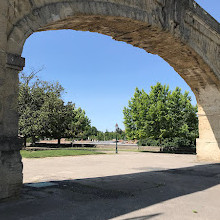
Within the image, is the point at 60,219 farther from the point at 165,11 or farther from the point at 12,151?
the point at 165,11

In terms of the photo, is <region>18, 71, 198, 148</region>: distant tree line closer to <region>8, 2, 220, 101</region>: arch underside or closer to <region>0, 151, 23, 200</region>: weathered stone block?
<region>8, 2, 220, 101</region>: arch underside

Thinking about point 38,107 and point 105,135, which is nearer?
point 38,107

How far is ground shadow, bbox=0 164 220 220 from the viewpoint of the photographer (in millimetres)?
4078

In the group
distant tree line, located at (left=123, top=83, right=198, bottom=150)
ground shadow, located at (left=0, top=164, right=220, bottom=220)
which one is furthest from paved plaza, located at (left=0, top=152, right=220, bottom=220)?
distant tree line, located at (left=123, top=83, right=198, bottom=150)

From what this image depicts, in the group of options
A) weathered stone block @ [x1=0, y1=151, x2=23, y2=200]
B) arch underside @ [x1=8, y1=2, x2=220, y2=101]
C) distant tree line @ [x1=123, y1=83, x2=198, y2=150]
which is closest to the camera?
weathered stone block @ [x1=0, y1=151, x2=23, y2=200]

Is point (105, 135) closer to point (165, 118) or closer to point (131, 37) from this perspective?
point (165, 118)

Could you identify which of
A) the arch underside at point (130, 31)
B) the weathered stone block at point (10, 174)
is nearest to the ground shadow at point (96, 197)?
the weathered stone block at point (10, 174)

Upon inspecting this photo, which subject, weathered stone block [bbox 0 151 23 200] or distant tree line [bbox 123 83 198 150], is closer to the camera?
weathered stone block [bbox 0 151 23 200]

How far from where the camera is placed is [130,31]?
8.41 m

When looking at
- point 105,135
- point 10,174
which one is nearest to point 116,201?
point 10,174

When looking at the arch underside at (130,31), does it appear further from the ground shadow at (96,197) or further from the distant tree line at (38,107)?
the distant tree line at (38,107)

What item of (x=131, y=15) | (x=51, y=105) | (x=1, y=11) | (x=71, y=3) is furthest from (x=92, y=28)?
(x=51, y=105)

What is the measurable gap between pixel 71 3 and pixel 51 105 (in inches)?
774

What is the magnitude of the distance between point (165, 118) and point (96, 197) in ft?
59.2
